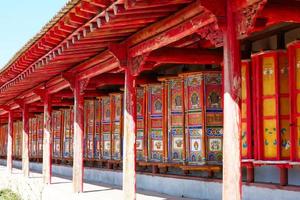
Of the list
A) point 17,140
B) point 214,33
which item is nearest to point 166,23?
point 214,33

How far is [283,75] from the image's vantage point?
28.3 ft

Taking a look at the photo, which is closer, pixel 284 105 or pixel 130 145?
pixel 284 105

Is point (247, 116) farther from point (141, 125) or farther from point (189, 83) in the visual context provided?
point (141, 125)

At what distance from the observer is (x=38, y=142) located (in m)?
24.4

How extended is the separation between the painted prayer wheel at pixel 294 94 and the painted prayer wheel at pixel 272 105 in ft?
0.91

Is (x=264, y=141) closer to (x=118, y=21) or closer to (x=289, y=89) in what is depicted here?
(x=289, y=89)

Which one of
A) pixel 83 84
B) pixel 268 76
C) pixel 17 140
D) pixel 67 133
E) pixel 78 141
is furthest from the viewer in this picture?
pixel 17 140

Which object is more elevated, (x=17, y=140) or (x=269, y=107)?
(x=269, y=107)

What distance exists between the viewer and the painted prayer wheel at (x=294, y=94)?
812 centimetres

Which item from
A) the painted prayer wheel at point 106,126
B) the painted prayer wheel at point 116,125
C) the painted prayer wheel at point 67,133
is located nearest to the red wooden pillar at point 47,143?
the painted prayer wheel at point 106,126

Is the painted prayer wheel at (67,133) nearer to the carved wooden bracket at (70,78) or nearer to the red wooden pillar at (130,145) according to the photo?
the carved wooden bracket at (70,78)

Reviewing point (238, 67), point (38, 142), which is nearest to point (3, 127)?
point (38, 142)

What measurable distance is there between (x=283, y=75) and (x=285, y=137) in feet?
3.33

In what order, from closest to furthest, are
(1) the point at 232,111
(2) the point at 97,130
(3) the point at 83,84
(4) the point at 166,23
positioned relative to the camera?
(1) the point at 232,111 → (4) the point at 166,23 → (3) the point at 83,84 → (2) the point at 97,130
